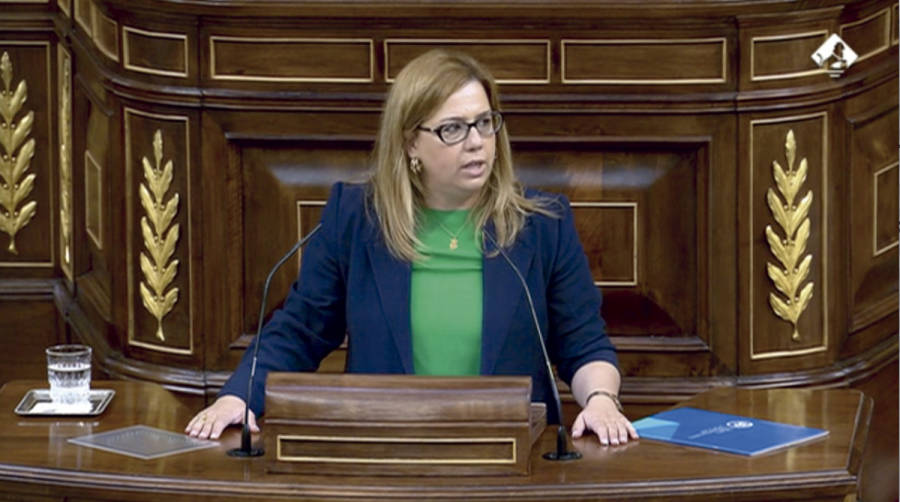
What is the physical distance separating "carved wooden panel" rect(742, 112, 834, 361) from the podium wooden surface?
1919mm

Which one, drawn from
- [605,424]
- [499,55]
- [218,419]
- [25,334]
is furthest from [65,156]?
[605,424]

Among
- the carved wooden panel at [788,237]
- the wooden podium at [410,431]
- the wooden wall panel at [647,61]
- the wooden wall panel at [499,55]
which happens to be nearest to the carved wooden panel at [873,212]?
the carved wooden panel at [788,237]

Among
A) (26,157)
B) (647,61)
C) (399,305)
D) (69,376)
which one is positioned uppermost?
(647,61)

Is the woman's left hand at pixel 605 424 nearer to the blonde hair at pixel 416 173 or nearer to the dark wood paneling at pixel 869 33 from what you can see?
the blonde hair at pixel 416 173

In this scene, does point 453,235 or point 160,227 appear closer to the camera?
point 453,235

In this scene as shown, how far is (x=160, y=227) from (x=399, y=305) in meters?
1.86

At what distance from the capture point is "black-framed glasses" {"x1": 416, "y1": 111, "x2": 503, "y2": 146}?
11.3 feet

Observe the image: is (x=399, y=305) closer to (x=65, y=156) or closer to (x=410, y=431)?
(x=410, y=431)

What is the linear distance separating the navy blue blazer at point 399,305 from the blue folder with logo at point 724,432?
28 cm

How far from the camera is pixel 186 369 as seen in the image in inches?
207

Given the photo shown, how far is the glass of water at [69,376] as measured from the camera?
3.37 meters

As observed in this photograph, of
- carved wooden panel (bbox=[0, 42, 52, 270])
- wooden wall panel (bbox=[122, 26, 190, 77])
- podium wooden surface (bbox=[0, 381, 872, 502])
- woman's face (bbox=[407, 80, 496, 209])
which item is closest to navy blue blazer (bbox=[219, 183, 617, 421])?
woman's face (bbox=[407, 80, 496, 209])

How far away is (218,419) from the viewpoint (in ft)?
10.5

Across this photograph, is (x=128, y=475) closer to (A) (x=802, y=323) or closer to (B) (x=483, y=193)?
(B) (x=483, y=193)
